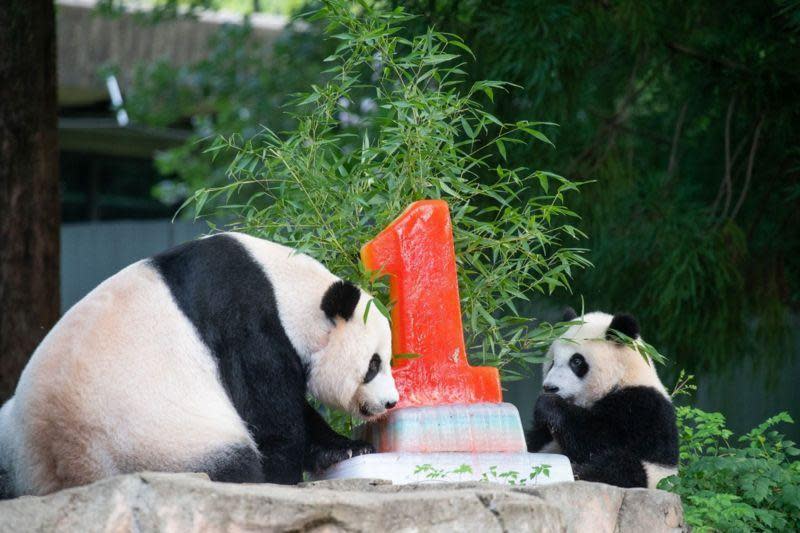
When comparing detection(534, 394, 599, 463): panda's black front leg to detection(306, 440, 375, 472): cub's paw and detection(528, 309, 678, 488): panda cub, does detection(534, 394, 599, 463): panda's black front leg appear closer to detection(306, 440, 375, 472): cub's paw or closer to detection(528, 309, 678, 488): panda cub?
detection(528, 309, 678, 488): panda cub

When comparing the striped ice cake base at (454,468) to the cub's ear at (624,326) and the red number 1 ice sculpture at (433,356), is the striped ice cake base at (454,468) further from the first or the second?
the cub's ear at (624,326)

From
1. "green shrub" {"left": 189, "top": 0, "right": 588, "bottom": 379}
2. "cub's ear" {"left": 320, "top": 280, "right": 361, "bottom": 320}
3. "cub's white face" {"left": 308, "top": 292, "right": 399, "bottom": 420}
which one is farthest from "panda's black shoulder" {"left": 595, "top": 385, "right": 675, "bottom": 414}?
"cub's ear" {"left": 320, "top": 280, "right": 361, "bottom": 320}

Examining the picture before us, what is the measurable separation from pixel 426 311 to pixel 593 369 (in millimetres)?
950

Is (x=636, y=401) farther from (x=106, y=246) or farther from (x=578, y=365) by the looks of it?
(x=106, y=246)

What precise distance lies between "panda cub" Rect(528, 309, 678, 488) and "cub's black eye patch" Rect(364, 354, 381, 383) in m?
0.89

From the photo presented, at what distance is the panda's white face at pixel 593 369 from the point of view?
422 centimetres

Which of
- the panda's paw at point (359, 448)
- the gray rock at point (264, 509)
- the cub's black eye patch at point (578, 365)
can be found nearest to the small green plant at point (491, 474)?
the panda's paw at point (359, 448)

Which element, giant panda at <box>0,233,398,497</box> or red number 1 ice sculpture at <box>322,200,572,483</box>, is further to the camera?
red number 1 ice sculpture at <box>322,200,572,483</box>

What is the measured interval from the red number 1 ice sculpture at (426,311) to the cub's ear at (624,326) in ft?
2.46

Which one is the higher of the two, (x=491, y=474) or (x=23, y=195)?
(x=23, y=195)

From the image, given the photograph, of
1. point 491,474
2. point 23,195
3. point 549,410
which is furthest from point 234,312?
point 23,195

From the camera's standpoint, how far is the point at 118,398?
9.93ft

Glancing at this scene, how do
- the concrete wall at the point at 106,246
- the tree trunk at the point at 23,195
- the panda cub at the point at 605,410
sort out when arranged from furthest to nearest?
the concrete wall at the point at 106,246, the tree trunk at the point at 23,195, the panda cub at the point at 605,410

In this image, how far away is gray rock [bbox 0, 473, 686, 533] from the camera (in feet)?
7.74
